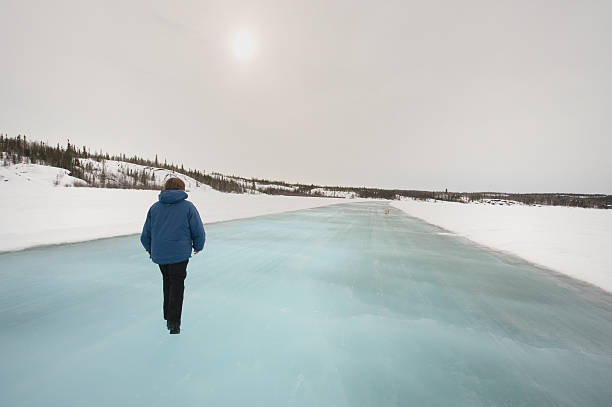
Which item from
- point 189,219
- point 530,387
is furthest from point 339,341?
point 189,219

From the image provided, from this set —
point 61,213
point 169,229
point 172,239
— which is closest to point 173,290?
point 172,239

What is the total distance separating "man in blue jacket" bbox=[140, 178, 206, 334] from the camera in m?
2.59

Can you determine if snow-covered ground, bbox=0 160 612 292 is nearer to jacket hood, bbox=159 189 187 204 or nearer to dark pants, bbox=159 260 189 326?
dark pants, bbox=159 260 189 326

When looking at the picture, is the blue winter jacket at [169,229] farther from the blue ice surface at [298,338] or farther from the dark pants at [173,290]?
the blue ice surface at [298,338]

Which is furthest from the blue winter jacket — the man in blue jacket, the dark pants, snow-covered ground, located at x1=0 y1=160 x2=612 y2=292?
snow-covered ground, located at x1=0 y1=160 x2=612 y2=292

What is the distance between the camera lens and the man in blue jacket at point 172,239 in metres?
2.59

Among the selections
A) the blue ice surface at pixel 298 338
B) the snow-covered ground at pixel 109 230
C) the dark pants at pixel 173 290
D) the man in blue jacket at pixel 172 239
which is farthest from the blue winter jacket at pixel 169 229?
the snow-covered ground at pixel 109 230

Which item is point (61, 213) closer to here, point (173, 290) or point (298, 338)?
point (173, 290)

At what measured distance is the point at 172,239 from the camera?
260 cm

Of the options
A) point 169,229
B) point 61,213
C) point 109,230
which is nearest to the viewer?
point 169,229

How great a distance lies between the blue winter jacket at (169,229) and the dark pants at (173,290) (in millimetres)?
119

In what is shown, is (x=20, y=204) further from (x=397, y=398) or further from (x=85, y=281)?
(x=397, y=398)

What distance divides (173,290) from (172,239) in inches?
22.1

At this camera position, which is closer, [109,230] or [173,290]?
[173,290]
